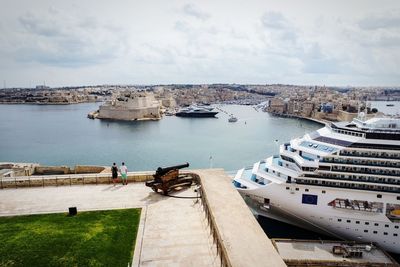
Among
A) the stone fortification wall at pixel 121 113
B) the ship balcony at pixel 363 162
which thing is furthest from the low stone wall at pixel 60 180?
the stone fortification wall at pixel 121 113

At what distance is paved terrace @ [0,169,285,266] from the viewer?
7.92 m

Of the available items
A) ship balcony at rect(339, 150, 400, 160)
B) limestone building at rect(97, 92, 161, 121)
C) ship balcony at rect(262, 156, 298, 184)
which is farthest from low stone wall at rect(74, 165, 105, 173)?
limestone building at rect(97, 92, 161, 121)

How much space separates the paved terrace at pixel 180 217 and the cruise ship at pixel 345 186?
178 inches

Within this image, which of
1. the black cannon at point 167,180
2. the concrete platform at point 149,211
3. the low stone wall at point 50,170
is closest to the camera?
the concrete platform at point 149,211

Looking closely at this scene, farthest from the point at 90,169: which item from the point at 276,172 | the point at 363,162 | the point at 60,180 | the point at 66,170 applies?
the point at 363,162

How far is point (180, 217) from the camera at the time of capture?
1002 centimetres

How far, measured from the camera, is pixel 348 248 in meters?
14.1

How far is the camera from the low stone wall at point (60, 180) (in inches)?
501

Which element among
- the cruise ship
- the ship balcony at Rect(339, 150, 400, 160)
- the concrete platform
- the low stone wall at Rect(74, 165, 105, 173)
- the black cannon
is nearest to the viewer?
the concrete platform

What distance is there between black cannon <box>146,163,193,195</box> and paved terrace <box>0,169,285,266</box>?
0.32 meters

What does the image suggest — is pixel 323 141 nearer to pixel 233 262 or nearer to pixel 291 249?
pixel 291 249

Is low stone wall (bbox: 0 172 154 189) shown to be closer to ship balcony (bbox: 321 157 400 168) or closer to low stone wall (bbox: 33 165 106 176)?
ship balcony (bbox: 321 157 400 168)

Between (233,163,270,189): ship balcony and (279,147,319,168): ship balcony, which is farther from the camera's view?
(233,163,270,189): ship balcony

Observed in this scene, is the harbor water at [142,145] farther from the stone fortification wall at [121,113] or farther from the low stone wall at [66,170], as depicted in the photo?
the stone fortification wall at [121,113]
